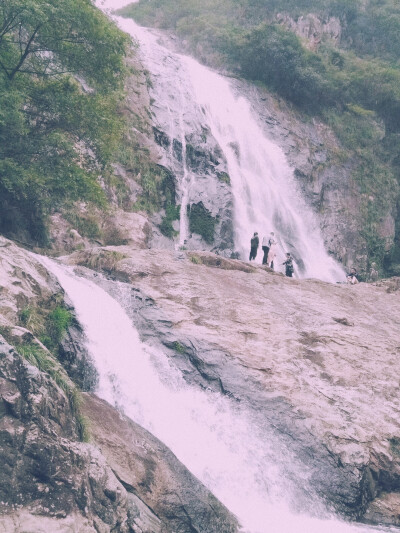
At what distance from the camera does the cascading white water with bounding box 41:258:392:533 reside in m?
9.48

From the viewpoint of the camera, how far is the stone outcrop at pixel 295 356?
35.5 ft

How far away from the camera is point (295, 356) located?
13102 mm

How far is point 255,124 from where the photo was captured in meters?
33.1

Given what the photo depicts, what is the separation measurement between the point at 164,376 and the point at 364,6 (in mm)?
47828

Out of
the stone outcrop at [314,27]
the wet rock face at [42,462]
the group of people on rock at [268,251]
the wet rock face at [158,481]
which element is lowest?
the wet rock face at [158,481]

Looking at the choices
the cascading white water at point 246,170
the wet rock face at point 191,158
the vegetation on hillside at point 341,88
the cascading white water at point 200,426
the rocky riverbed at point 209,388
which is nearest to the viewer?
the rocky riverbed at point 209,388

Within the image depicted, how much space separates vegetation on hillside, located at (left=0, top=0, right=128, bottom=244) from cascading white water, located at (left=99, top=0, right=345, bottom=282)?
874 centimetres

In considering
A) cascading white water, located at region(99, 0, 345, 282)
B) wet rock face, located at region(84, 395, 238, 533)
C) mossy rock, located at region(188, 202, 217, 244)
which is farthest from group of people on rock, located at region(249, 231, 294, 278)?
wet rock face, located at region(84, 395, 238, 533)

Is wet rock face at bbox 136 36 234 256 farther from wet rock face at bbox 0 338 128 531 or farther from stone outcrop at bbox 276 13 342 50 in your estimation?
stone outcrop at bbox 276 13 342 50

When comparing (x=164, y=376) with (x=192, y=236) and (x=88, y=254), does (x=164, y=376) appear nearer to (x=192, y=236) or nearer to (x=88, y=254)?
(x=88, y=254)

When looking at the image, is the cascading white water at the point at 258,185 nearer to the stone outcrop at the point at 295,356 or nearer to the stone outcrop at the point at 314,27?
the stone outcrop at the point at 295,356

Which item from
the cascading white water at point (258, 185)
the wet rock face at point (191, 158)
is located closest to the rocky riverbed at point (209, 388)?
the wet rock face at point (191, 158)

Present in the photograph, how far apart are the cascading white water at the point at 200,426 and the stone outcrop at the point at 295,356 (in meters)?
0.46

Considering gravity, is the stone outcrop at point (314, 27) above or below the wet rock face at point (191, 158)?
above
